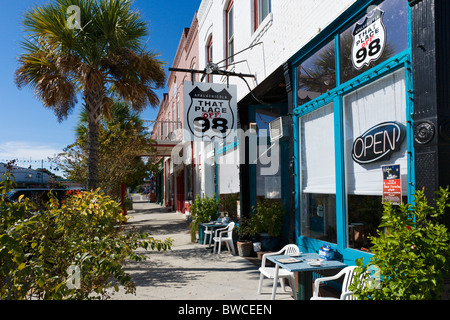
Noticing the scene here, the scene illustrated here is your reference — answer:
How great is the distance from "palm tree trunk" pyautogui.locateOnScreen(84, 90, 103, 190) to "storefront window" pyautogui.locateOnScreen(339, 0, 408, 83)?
680 centimetres

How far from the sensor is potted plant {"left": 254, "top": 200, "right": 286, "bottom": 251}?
7453mm

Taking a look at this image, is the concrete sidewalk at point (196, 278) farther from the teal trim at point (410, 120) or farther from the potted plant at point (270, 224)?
the teal trim at point (410, 120)

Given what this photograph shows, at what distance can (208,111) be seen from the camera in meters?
7.82

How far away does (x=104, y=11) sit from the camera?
8.72 m

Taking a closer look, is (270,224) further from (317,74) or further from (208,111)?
(317,74)

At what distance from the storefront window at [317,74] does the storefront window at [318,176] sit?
0.33 metres

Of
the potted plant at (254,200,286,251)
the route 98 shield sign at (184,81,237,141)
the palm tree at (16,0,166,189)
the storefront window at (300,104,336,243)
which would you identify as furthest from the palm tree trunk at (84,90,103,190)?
the storefront window at (300,104,336,243)

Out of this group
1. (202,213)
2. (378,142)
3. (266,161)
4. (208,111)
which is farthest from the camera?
(202,213)

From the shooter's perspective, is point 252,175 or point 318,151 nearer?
point 318,151

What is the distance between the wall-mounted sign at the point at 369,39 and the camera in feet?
13.3

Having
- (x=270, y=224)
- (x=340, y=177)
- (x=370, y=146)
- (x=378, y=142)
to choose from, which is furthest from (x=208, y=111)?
(x=378, y=142)

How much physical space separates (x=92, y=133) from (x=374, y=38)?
293 inches

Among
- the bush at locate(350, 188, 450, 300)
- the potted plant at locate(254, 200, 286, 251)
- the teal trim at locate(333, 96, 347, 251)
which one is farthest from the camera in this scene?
the potted plant at locate(254, 200, 286, 251)

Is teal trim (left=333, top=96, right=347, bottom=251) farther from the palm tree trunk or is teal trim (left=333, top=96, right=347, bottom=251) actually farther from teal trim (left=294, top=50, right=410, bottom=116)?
the palm tree trunk
